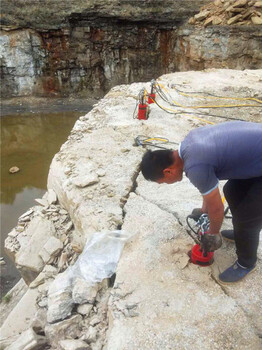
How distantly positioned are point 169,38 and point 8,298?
13.4 m

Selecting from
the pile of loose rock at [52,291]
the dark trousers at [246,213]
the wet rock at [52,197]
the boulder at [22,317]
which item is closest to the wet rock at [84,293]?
the pile of loose rock at [52,291]

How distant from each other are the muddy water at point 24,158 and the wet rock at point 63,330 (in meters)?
3.85

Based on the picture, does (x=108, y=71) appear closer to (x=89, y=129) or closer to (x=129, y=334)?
(x=89, y=129)

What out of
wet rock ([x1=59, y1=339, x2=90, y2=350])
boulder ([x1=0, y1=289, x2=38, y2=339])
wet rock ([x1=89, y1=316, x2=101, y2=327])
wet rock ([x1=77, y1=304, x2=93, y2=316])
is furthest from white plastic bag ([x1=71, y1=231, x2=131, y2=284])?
boulder ([x1=0, y1=289, x2=38, y2=339])

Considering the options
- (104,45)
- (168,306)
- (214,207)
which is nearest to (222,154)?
(214,207)

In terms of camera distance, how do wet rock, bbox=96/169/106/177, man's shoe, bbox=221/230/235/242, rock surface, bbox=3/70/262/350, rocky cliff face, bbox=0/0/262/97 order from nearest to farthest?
rock surface, bbox=3/70/262/350 < man's shoe, bbox=221/230/235/242 < wet rock, bbox=96/169/106/177 < rocky cliff face, bbox=0/0/262/97

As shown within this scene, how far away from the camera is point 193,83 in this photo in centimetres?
799

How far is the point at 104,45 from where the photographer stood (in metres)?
14.7

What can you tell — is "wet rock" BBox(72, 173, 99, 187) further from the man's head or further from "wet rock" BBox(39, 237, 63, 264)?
the man's head

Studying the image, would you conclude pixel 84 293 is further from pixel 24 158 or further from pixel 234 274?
pixel 24 158

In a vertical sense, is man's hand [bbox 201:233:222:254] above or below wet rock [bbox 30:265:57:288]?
above

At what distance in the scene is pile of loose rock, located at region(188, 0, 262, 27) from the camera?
11750 mm

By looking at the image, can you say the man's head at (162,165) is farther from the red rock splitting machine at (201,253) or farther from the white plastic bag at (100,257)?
the white plastic bag at (100,257)

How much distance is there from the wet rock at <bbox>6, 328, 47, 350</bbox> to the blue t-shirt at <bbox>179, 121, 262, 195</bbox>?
1.80 m
